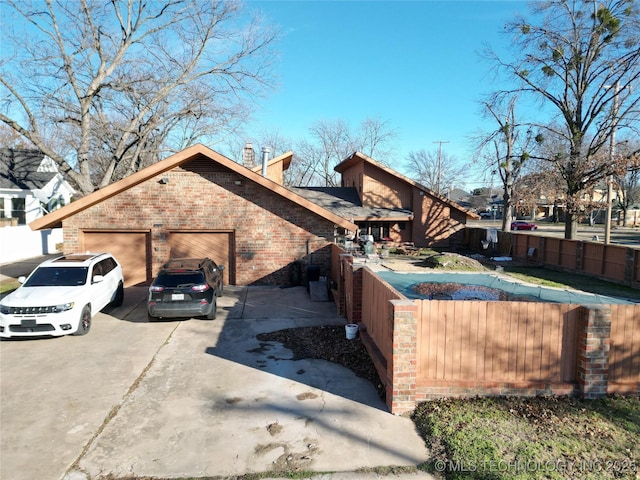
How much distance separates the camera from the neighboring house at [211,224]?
561 inches

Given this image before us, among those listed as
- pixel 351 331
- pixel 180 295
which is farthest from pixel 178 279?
pixel 351 331

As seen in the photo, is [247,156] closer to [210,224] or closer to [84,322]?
[210,224]

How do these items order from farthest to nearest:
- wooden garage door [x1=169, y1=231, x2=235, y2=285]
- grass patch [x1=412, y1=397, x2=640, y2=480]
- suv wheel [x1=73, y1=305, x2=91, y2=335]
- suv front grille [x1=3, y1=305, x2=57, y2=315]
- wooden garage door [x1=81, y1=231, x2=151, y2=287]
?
wooden garage door [x1=169, y1=231, x2=235, y2=285] → wooden garage door [x1=81, y1=231, x2=151, y2=287] → suv wheel [x1=73, y1=305, x2=91, y2=335] → suv front grille [x1=3, y1=305, x2=57, y2=315] → grass patch [x1=412, y1=397, x2=640, y2=480]

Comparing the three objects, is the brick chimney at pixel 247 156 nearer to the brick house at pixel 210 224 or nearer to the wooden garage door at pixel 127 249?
the brick house at pixel 210 224

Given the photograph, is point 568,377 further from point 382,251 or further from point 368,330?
point 382,251

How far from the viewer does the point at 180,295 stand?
978 cm

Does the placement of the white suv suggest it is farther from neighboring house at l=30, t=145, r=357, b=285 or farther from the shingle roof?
the shingle roof

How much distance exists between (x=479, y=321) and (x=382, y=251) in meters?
18.8

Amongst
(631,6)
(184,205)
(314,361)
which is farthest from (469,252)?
(314,361)

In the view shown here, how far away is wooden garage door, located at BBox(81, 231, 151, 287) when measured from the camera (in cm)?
1447

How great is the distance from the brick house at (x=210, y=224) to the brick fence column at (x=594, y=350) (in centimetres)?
889

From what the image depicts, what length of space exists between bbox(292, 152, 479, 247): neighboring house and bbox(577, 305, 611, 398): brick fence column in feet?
76.3

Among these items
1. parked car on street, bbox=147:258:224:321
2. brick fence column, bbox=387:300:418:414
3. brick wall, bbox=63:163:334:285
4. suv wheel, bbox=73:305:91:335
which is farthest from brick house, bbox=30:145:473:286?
brick fence column, bbox=387:300:418:414

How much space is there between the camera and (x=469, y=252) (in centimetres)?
2861
